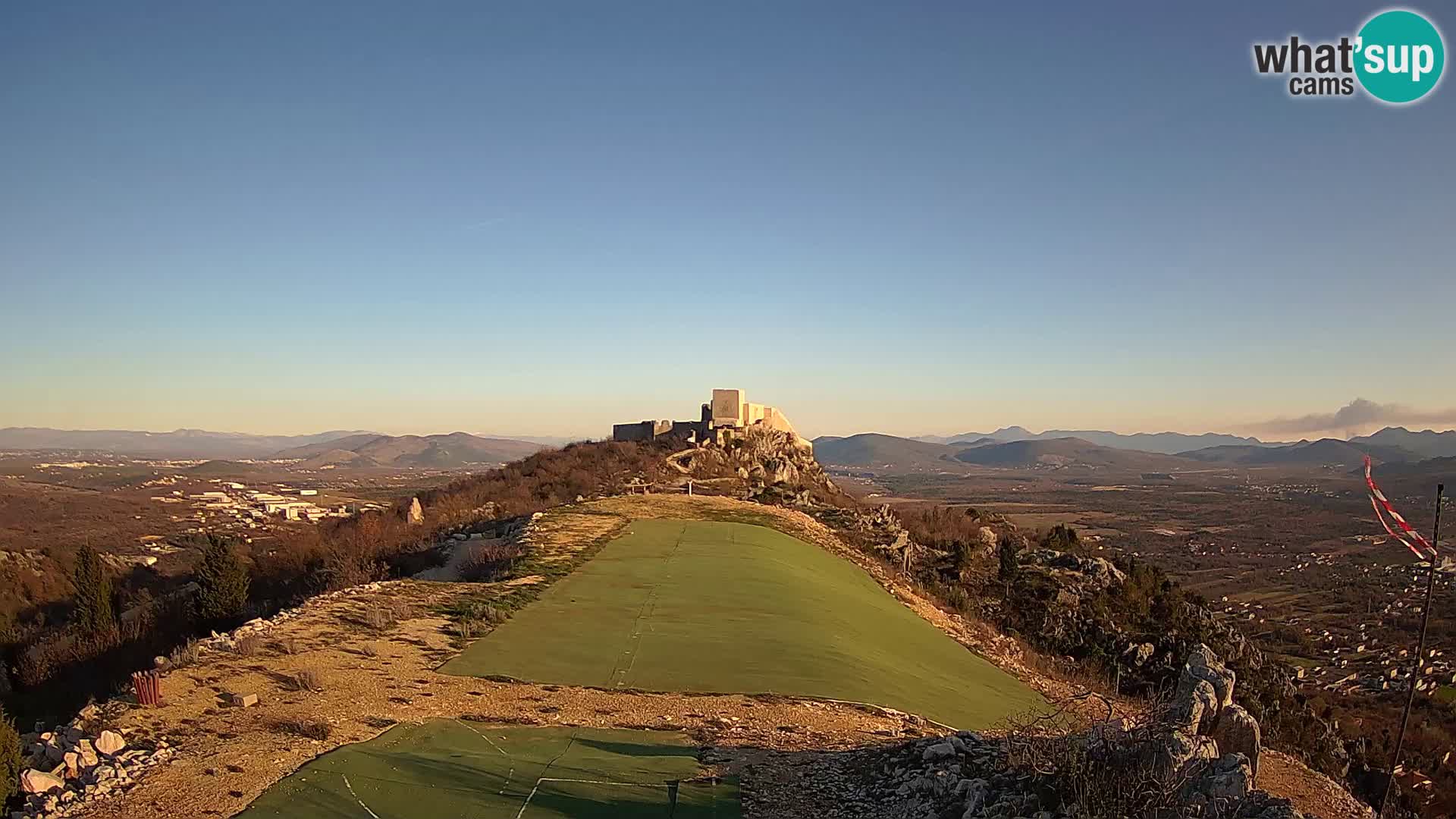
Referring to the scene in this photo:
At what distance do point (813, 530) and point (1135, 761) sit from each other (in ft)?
84.5

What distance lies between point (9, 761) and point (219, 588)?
440 inches

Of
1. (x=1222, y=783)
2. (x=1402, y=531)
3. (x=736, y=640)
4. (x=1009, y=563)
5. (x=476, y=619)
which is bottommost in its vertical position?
(x=1009, y=563)

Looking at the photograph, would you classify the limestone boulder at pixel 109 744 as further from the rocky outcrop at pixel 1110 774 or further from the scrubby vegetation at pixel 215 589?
the rocky outcrop at pixel 1110 774

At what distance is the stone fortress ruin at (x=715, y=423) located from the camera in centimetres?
5384

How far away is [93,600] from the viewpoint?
20.1 metres

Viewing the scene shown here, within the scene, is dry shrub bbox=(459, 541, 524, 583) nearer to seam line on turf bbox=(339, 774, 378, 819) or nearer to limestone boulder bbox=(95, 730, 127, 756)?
limestone boulder bbox=(95, 730, 127, 756)

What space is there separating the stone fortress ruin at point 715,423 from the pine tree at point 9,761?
44.2 m

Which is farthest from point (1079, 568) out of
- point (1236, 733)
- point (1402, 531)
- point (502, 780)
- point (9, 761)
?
point (9, 761)

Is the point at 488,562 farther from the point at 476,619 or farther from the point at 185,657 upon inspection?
the point at 185,657

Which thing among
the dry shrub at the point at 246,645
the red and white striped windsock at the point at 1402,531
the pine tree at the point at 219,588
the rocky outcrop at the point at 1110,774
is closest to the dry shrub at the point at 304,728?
the dry shrub at the point at 246,645

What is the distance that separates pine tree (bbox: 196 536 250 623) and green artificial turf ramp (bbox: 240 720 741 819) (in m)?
11.1

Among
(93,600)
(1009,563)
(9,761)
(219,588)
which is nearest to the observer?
(9,761)

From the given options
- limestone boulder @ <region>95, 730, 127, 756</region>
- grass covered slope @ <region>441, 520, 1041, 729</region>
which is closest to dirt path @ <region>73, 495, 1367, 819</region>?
limestone boulder @ <region>95, 730, 127, 756</region>

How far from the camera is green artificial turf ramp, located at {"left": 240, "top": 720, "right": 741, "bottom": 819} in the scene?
7.56 meters
